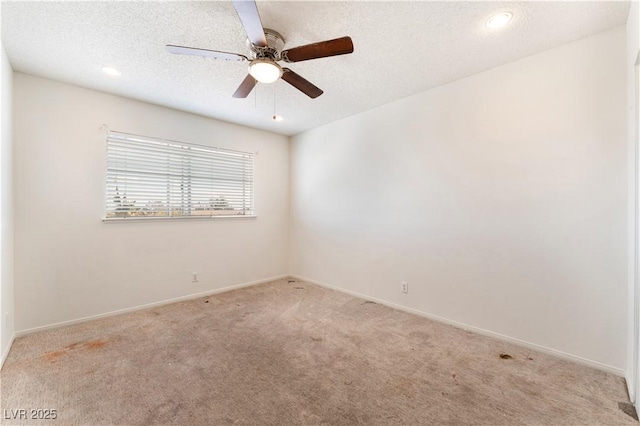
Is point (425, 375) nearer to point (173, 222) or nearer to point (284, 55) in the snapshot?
point (284, 55)

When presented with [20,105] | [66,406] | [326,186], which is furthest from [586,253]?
[20,105]

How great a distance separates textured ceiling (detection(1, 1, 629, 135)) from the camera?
6.06ft

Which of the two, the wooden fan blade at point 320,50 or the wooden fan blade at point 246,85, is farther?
the wooden fan blade at point 246,85

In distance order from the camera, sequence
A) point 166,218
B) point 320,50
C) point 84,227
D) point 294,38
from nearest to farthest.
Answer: point 320,50 < point 294,38 < point 84,227 < point 166,218

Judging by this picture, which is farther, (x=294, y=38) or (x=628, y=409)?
(x=294, y=38)

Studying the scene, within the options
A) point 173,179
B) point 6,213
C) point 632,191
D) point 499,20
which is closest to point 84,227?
point 6,213

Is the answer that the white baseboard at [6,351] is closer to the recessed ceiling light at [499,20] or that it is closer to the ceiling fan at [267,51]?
the ceiling fan at [267,51]

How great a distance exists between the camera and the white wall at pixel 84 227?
2.72m

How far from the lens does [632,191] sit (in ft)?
6.30

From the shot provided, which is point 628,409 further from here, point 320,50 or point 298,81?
point 298,81

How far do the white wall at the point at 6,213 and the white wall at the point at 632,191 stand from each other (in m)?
4.66

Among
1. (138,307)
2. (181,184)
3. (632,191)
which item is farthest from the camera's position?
(181,184)

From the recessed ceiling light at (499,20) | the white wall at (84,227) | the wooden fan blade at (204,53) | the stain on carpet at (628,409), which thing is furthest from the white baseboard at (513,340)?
the wooden fan blade at (204,53)

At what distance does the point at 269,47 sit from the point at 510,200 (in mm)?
2464
